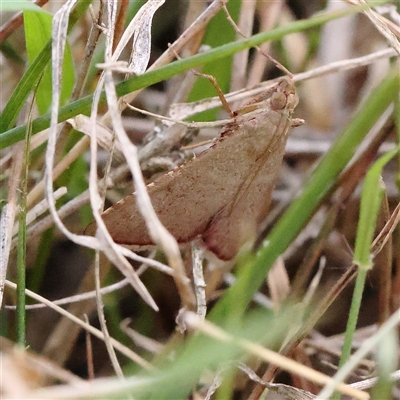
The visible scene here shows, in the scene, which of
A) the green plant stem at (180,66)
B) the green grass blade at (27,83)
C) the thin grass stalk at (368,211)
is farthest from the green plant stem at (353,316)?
the green grass blade at (27,83)

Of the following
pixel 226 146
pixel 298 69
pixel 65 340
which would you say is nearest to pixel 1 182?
pixel 65 340

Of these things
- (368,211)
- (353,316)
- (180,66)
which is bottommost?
(353,316)

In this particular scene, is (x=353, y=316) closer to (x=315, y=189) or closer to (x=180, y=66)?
(x=315, y=189)

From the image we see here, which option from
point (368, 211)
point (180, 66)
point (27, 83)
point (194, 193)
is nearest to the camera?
point (368, 211)

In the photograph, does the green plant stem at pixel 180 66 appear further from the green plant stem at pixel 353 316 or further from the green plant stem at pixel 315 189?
the green plant stem at pixel 353 316

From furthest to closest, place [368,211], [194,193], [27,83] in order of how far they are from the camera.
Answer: [194,193], [27,83], [368,211]

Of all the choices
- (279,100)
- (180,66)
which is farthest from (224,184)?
(180,66)
